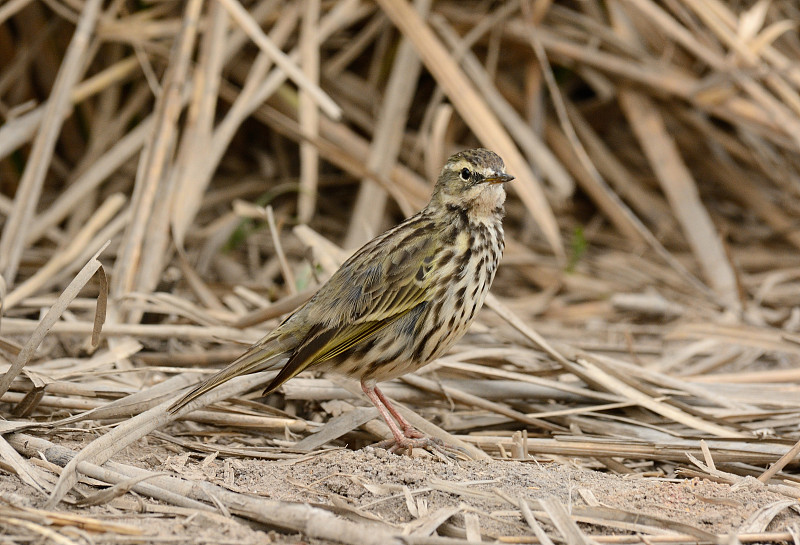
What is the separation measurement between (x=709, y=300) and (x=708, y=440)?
2666 mm

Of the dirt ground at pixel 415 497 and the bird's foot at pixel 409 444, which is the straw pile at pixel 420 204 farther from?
the dirt ground at pixel 415 497

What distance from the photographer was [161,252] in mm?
5438

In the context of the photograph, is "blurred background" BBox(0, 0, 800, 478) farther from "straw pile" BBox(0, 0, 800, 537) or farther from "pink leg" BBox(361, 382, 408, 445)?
"pink leg" BBox(361, 382, 408, 445)

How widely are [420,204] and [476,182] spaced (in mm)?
2353

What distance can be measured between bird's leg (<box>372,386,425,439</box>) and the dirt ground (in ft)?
1.00

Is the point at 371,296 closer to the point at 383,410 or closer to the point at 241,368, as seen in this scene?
the point at 383,410

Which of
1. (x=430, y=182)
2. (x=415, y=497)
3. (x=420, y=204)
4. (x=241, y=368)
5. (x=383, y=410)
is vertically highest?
(x=430, y=182)

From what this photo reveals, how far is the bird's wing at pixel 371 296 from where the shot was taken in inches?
165

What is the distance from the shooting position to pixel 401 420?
4.34 m

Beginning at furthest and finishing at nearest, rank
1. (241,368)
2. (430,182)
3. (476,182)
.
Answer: (430,182), (476,182), (241,368)

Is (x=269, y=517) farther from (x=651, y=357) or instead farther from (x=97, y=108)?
(x=97, y=108)

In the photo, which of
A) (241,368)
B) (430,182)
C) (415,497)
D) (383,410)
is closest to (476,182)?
(383,410)

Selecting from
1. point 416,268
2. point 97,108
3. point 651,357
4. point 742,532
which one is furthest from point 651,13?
point 742,532

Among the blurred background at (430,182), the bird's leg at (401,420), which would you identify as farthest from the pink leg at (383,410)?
the blurred background at (430,182)
